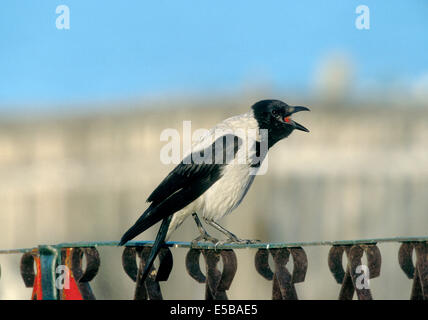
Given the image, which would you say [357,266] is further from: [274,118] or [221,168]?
[274,118]

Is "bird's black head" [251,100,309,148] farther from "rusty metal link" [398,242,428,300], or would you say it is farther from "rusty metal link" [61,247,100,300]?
"rusty metal link" [398,242,428,300]

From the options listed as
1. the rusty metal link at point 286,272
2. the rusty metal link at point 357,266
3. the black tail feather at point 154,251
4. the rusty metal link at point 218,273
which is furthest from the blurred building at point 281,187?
the rusty metal link at point 357,266

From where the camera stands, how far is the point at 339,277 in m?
2.70

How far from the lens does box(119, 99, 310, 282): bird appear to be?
3900 mm

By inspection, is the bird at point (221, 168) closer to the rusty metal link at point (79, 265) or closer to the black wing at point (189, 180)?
the black wing at point (189, 180)

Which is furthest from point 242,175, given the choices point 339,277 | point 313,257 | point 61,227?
point 61,227

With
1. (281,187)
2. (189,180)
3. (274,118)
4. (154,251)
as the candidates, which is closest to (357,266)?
(154,251)

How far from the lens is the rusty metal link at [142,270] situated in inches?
123

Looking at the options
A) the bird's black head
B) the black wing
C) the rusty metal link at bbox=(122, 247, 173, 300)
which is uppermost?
the bird's black head

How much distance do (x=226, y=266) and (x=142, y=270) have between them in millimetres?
466

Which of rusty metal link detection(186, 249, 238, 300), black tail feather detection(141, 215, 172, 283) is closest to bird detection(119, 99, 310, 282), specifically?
black tail feather detection(141, 215, 172, 283)

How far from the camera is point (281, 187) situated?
828 cm
